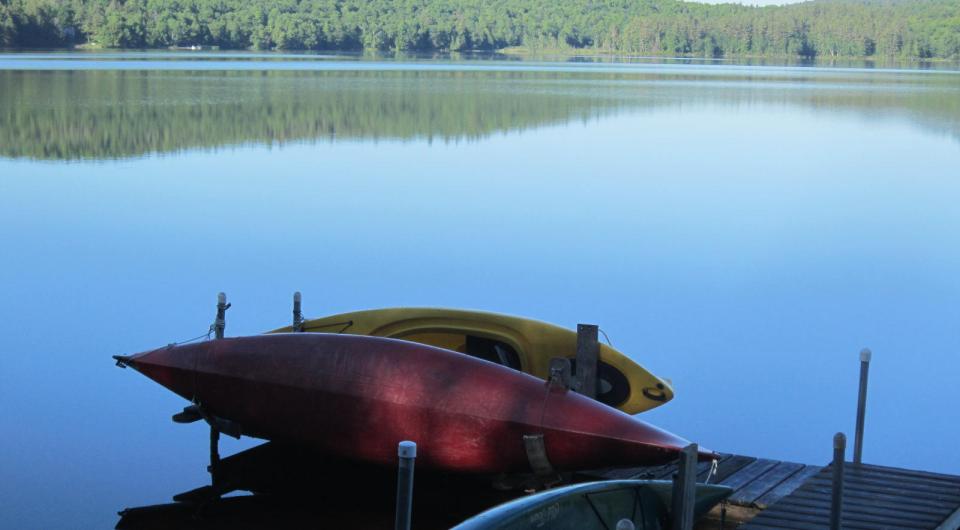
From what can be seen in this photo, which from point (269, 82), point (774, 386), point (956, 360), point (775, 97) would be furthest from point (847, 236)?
point (269, 82)

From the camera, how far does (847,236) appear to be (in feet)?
Result: 45.2

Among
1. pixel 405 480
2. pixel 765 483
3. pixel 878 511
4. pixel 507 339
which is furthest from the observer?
pixel 507 339

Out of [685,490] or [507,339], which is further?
[507,339]

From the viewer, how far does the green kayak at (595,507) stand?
4316mm

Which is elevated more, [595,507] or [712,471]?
[595,507]

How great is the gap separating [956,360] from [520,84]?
33.3 m

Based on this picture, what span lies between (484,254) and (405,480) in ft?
26.4

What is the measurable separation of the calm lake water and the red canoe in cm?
50

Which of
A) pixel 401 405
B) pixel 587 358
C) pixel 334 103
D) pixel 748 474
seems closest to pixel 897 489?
pixel 748 474

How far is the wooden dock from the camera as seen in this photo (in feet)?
16.6

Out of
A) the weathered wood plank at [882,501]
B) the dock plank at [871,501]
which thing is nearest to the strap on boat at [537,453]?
the dock plank at [871,501]

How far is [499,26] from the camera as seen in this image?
10212 centimetres

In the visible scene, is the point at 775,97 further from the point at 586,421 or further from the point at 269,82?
the point at 586,421

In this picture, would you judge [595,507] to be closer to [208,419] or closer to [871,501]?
[871,501]
